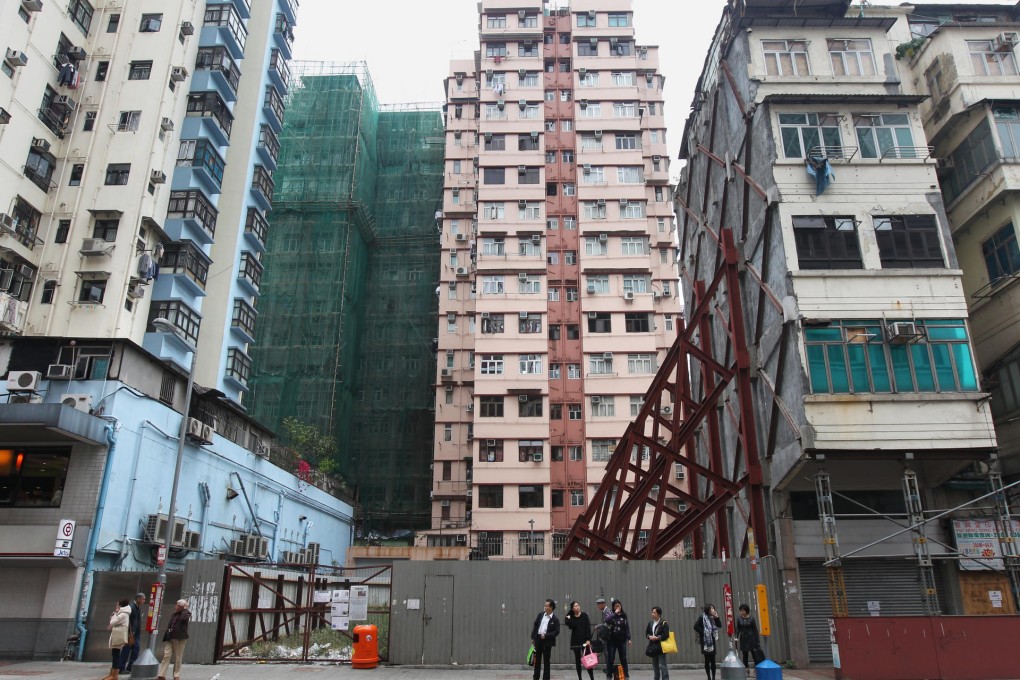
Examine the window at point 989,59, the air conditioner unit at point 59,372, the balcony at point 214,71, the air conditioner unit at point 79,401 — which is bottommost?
the air conditioner unit at point 79,401

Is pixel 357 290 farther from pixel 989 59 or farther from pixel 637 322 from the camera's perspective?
pixel 989 59

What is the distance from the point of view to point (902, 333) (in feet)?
72.6

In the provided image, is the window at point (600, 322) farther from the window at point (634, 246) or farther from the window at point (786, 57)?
the window at point (786, 57)

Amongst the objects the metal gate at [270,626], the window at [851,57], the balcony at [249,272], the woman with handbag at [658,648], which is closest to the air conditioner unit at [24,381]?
the metal gate at [270,626]

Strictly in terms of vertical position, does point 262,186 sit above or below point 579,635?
above

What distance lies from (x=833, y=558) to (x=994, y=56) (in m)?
21.1

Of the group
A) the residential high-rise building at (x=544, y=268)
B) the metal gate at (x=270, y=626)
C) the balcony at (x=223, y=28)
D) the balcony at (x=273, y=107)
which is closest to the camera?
the metal gate at (x=270, y=626)

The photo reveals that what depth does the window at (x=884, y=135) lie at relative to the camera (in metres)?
25.0

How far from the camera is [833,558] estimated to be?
20766mm

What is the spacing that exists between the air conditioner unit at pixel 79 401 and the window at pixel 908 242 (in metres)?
26.3

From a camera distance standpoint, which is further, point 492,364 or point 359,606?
point 492,364

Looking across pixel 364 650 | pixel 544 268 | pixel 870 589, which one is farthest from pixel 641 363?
pixel 364 650

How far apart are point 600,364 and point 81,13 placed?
1430 inches

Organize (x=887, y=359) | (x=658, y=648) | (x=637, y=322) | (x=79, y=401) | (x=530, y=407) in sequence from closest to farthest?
(x=658, y=648) < (x=887, y=359) < (x=79, y=401) < (x=530, y=407) < (x=637, y=322)
